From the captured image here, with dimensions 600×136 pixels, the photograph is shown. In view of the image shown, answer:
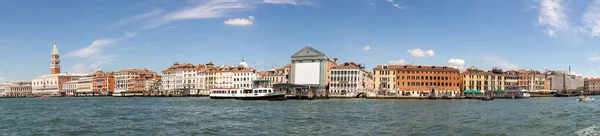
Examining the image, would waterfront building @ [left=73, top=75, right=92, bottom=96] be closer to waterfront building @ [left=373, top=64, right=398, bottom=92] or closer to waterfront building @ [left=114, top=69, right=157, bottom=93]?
waterfront building @ [left=114, top=69, right=157, bottom=93]

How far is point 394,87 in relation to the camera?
90312 mm

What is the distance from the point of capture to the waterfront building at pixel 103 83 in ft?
452

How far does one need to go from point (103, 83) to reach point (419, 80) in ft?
290

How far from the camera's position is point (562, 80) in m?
137

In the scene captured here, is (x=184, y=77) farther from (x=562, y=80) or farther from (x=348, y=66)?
(x=562, y=80)

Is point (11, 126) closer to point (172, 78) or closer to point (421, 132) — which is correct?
point (421, 132)

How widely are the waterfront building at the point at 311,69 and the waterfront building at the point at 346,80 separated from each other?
1.41m

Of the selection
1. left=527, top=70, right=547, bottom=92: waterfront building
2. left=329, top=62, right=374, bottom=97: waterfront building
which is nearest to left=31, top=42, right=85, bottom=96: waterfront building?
left=329, top=62, right=374, bottom=97: waterfront building

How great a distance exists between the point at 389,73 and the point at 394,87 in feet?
8.43

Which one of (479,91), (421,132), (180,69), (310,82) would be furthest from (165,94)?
(421,132)

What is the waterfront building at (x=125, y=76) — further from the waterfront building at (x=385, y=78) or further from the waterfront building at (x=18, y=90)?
the waterfront building at (x=385, y=78)

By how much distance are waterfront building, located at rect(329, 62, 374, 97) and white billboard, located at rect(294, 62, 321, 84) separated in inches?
100

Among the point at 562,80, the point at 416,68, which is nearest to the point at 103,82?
the point at 416,68

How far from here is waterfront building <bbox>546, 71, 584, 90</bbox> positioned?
432 feet
